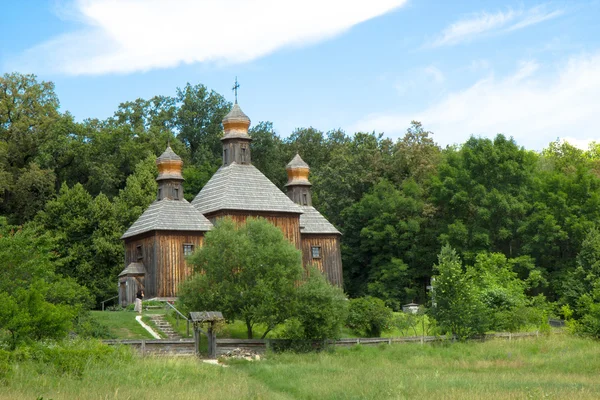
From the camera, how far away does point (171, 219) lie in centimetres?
4447

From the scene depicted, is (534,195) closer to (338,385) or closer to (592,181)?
(592,181)

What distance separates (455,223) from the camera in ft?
182

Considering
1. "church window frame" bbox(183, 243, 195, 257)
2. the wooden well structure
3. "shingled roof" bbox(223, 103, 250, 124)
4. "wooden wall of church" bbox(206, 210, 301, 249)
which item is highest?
"shingled roof" bbox(223, 103, 250, 124)

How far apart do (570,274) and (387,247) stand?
13432 mm

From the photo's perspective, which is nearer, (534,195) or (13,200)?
(534,195)

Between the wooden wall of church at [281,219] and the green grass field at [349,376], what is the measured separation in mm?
12926

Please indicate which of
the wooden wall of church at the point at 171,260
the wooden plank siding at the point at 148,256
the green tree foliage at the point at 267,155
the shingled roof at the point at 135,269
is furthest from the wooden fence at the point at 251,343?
the green tree foliage at the point at 267,155

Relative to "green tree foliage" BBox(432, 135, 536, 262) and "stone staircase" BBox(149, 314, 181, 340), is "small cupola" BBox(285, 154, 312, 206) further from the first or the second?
"stone staircase" BBox(149, 314, 181, 340)

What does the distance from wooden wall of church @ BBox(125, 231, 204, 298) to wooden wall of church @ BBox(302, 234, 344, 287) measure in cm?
759

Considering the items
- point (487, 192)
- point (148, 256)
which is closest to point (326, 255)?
point (148, 256)

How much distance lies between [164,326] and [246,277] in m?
4.62

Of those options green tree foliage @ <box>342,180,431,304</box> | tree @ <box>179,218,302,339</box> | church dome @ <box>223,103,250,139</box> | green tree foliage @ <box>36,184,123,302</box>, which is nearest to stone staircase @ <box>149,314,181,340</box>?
tree @ <box>179,218,302,339</box>

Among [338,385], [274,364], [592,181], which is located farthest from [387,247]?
[338,385]

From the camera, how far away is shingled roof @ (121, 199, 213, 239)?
44.1 m
